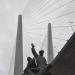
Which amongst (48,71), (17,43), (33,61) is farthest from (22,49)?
(48,71)

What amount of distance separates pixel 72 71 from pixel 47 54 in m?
22.7

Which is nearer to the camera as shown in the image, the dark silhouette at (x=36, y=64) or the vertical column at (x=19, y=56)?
the dark silhouette at (x=36, y=64)

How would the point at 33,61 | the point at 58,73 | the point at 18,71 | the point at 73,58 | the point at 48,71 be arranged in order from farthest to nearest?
A: the point at 18,71
the point at 33,61
the point at 48,71
the point at 58,73
the point at 73,58

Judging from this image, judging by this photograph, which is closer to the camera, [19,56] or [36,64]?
[36,64]

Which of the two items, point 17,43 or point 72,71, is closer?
point 72,71

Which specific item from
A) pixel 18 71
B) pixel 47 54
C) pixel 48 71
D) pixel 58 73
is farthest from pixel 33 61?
pixel 47 54

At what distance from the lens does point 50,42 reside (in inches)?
1257

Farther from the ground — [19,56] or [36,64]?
[19,56]

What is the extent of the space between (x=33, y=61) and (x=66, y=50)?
4643 mm

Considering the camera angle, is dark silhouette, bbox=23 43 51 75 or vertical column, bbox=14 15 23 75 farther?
vertical column, bbox=14 15 23 75

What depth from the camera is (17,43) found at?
81.1 feet

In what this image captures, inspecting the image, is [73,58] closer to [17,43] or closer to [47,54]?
[17,43]

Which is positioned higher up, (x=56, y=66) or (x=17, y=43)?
(x=17, y=43)

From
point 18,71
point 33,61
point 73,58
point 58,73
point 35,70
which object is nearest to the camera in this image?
point 73,58
